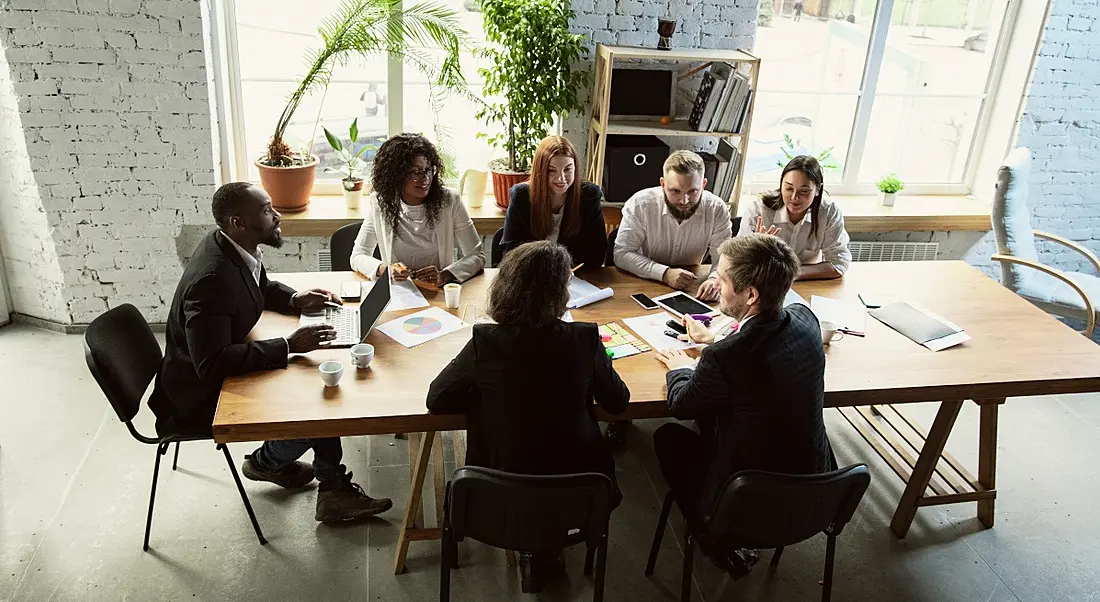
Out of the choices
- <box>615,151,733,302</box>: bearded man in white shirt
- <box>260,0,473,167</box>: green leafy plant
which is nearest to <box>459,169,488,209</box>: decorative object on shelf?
<box>260,0,473,167</box>: green leafy plant

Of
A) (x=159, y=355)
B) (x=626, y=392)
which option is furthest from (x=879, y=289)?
(x=159, y=355)

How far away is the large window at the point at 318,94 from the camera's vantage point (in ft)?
14.1

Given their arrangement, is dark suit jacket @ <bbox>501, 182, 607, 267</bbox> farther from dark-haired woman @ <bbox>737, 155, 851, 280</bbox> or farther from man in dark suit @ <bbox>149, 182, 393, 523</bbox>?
man in dark suit @ <bbox>149, 182, 393, 523</bbox>

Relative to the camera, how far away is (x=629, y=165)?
440 centimetres

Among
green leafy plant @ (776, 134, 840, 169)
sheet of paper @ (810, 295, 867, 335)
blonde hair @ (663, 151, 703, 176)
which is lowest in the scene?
sheet of paper @ (810, 295, 867, 335)

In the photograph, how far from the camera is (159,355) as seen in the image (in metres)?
2.94

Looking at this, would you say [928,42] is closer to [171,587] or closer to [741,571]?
[741,571]

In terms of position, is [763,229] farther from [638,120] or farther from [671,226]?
[638,120]

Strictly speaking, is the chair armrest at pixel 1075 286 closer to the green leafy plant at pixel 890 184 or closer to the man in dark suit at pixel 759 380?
the green leafy plant at pixel 890 184

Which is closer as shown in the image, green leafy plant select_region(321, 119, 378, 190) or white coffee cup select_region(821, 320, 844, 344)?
white coffee cup select_region(821, 320, 844, 344)

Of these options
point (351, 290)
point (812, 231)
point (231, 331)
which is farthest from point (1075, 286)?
point (231, 331)

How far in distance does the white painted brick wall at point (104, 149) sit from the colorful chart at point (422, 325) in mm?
1840

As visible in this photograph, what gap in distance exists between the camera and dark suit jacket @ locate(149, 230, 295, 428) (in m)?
2.51

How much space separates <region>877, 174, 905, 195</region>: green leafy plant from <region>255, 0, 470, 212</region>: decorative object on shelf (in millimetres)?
2519
